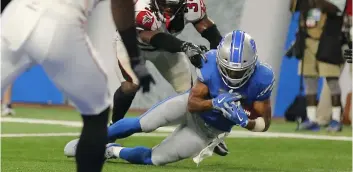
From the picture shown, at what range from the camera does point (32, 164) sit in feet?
20.0

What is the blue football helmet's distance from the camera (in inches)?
221

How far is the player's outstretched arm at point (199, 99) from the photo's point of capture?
5711 millimetres

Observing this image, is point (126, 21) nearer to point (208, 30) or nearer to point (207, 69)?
point (207, 69)

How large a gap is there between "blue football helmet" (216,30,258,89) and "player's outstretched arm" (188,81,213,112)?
15 centimetres

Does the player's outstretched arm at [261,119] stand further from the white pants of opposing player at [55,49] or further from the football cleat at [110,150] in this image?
the white pants of opposing player at [55,49]

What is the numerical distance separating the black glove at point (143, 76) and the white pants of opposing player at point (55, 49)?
14 cm

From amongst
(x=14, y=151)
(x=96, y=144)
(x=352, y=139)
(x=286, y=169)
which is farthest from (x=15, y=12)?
(x=352, y=139)

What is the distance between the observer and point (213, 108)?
5.68 m

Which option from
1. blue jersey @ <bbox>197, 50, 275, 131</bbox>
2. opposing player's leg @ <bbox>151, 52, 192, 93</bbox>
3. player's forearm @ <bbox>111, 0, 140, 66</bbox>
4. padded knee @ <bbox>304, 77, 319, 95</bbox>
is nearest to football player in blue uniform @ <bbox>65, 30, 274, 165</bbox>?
blue jersey @ <bbox>197, 50, 275, 131</bbox>

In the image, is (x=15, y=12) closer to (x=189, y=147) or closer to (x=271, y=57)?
(x=189, y=147)

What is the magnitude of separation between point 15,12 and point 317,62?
637 centimetres

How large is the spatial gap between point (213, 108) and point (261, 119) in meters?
0.30

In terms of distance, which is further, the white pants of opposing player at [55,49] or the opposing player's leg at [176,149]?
the opposing player's leg at [176,149]

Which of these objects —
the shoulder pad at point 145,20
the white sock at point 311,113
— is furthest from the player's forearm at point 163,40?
the white sock at point 311,113
